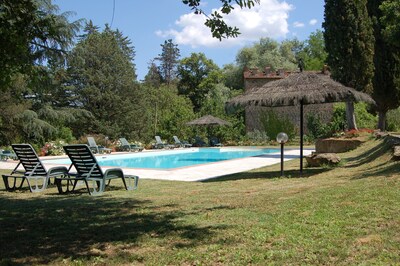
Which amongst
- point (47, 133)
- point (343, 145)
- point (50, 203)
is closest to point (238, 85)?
point (47, 133)

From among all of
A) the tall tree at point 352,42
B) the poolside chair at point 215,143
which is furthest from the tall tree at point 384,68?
the poolside chair at point 215,143

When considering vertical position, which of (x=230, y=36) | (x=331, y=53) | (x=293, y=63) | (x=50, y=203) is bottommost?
(x=50, y=203)

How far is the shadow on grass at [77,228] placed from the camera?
397cm

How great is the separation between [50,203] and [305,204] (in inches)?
163

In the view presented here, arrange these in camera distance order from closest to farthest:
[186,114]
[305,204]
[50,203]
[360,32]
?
1. [305,204]
2. [50,203]
3. [360,32]
4. [186,114]

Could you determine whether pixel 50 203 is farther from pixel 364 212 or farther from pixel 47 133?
pixel 47 133

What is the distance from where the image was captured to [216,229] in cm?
454

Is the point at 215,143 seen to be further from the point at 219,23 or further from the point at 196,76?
the point at 219,23

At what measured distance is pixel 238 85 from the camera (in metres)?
51.0

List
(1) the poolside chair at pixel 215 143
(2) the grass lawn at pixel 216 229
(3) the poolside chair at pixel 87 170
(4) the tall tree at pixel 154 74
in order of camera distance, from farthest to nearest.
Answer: (4) the tall tree at pixel 154 74
(1) the poolside chair at pixel 215 143
(3) the poolside chair at pixel 87 170
(2) the grass lawn at pixel 216 229

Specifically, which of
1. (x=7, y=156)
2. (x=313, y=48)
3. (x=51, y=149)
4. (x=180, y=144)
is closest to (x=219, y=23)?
(x=7, y=156)

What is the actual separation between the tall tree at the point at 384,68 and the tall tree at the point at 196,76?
27.3 m

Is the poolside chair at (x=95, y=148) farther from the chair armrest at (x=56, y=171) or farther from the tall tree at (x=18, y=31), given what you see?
the tall tree at (x=18, y=31)

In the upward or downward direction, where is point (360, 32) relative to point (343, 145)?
upward
